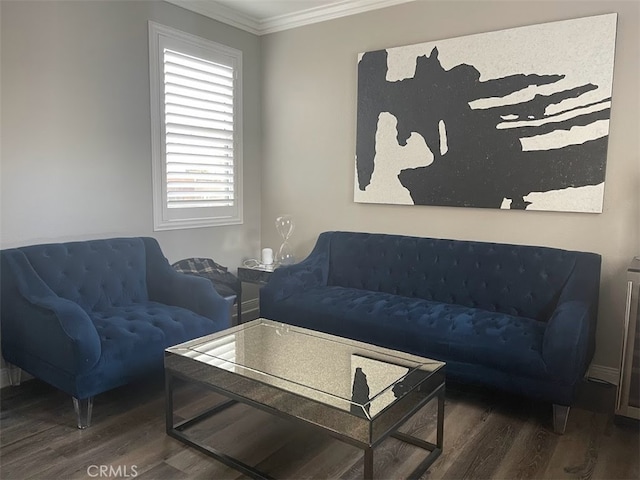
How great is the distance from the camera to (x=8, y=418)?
2.61 metres

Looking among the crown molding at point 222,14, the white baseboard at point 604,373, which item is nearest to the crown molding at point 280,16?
the crown molding at point 222,14

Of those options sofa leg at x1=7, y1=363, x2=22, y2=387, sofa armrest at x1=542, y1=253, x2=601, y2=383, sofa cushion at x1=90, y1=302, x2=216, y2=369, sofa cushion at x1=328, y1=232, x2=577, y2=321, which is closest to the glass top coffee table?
sofa cushion at x1=90, y1=302, x2=216, y2=369

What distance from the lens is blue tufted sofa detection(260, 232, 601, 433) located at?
2.55 m

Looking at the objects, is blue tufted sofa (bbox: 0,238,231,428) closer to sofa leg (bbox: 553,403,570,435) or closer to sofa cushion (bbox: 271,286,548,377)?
sofa cushion (bbox: 271,286,548,377)

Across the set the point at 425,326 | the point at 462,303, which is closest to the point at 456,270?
the point at 462,303

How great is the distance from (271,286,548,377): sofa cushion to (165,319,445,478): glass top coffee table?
0.45m

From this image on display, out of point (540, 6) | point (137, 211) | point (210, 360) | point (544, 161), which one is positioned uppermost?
point (540, 6)

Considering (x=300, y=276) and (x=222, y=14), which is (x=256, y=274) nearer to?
(x=300, y=276)

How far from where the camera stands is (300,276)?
12.1 ft

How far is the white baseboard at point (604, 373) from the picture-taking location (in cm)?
314

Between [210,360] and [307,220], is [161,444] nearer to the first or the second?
[210,360]

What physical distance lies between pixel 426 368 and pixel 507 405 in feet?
2.97

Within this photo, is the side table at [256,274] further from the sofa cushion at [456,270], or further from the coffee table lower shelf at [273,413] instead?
the coffee table lower shelf at [273,413]

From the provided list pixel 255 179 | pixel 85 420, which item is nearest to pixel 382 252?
pixel 255 179
